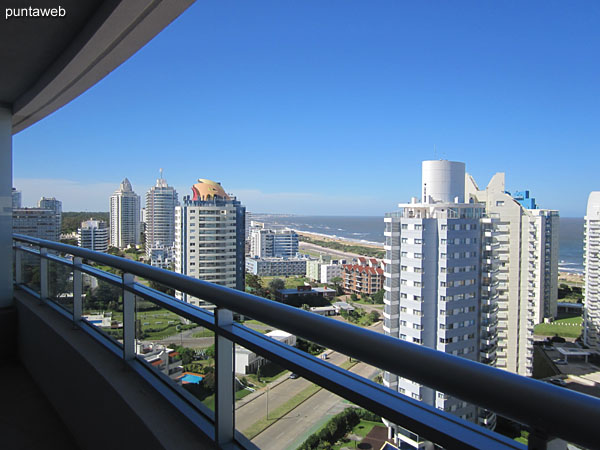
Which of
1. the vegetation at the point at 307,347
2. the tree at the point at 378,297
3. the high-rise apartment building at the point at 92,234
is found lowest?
the tree at the point at 378,297

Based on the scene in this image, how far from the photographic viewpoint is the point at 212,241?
14797 millimetres

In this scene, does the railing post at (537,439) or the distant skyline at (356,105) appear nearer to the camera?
the railing post at (537,439)

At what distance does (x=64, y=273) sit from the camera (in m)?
2.96

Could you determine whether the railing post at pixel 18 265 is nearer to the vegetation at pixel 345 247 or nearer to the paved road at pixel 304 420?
the paved road at pixel 304 420

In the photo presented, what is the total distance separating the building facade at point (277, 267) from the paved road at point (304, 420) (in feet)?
58.8

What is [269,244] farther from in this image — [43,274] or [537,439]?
[537,439]

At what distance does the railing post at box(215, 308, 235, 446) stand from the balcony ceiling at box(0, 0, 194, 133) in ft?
6.61

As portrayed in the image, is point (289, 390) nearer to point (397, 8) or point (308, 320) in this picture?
point (308, 320)

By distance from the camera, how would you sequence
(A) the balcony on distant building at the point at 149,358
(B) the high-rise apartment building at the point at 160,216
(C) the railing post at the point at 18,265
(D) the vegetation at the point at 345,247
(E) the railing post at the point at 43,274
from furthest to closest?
(D) the vegetation at the point at 345,247, (B) the high-rise apartment building at the point at 160,216, (C) the railing post at the point at 18,265, (E) the railing post at the point at 43,274, (A) the balcony on distant building at the point at 149,358

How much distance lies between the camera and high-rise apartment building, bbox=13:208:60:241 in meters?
4.62

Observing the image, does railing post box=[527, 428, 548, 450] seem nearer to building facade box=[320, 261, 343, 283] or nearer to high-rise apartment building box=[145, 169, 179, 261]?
high-rise apartment building box=[145, 169, 179, 261]

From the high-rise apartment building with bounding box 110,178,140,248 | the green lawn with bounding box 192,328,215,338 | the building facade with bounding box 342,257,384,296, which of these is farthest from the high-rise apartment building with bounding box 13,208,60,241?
the building facade with bounding box 342,257,384,296

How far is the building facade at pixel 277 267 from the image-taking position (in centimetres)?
1956

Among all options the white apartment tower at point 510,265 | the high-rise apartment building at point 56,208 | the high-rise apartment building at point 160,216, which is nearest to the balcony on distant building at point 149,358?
the high-rise apartment building at point 56,208
